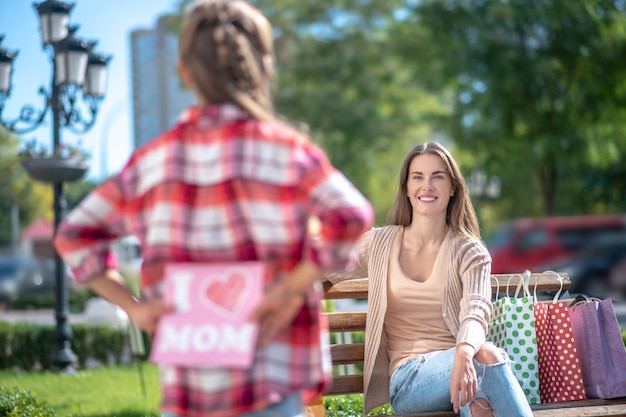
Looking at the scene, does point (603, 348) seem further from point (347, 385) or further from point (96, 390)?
point (96, 390)

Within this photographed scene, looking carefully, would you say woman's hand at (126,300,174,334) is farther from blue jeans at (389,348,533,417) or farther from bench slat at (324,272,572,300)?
bench slat at (324,272,572,300)

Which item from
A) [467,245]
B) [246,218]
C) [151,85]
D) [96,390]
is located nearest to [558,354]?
[467,245]

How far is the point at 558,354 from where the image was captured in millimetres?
4129

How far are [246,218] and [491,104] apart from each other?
51.7 ft

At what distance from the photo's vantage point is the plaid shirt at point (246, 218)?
2000 millimetres

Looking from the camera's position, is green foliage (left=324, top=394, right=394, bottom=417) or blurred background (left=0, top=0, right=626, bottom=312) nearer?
green foliage (left=324, top=394, right=394, bottom=417)

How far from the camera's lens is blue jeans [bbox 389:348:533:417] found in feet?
11.1

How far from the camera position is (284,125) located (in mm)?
2088

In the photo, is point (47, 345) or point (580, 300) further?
point (47, 345)

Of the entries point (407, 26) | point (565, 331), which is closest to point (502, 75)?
point (407, 26)

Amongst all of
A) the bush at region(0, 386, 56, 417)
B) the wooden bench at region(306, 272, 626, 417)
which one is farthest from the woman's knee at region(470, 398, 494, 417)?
the bush at region(0, 386, 56, 417)

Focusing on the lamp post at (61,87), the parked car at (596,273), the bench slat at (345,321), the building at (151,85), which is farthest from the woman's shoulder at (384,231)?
the building at (151,85)

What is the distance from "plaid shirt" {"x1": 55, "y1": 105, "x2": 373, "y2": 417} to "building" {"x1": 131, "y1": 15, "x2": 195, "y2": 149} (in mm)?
75204

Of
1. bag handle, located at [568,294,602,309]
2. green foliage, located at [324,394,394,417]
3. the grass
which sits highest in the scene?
bag handle, located at [568,294,602,309]
